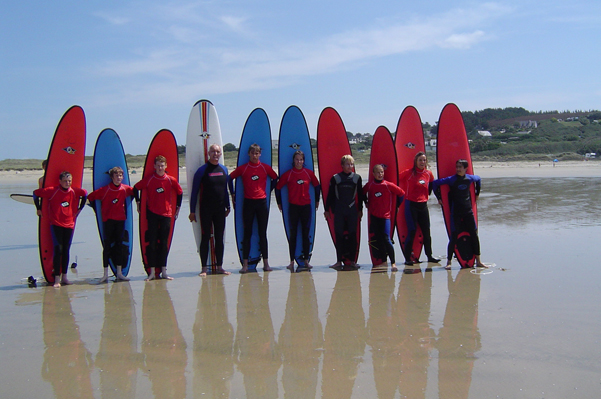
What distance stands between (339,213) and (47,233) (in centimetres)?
300

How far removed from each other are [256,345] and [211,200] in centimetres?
240

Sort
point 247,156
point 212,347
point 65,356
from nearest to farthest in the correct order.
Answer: point 65,356
point 212,347
point 247,156

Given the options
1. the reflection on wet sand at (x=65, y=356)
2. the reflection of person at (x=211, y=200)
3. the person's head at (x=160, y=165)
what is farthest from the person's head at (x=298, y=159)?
the reflection on wet sand at (x=65, y=356)

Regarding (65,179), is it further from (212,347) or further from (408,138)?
(408,138)

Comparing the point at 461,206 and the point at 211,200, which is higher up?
the point at 211,200

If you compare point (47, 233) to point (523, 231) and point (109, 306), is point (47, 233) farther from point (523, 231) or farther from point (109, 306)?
point (523, 231)

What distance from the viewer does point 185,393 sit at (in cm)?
259

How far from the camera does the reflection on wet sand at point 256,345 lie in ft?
8.77

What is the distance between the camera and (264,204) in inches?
215

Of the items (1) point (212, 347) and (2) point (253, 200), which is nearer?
(1) point (212, 347)

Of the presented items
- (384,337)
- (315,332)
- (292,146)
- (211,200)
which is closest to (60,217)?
(211,200)

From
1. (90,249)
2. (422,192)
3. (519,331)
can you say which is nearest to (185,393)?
(519,331)

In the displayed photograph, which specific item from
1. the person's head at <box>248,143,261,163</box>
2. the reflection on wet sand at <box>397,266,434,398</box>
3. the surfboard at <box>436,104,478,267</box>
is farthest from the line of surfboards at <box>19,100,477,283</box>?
the reflection on wet sand at <box>397,266,434,398</box>

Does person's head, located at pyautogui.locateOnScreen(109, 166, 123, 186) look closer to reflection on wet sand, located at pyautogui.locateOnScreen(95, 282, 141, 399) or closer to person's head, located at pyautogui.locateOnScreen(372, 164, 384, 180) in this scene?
reflection on wet sand, located at pyautogui.locateOnScreen(95, 282, 141, 399)
